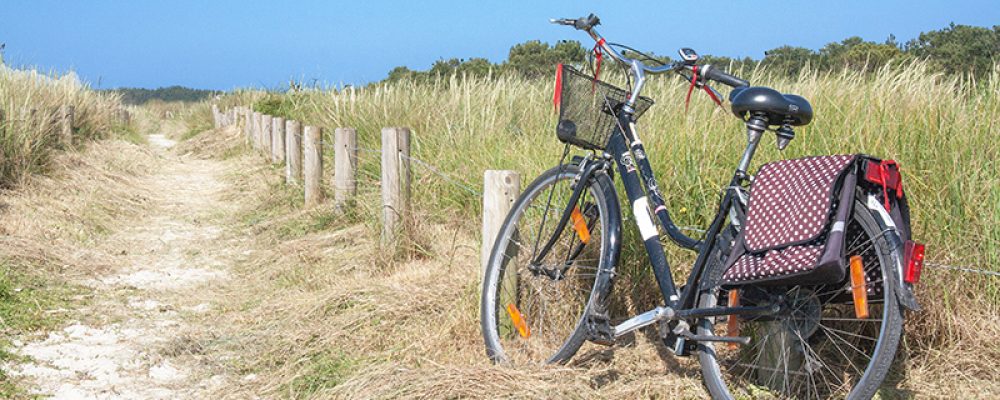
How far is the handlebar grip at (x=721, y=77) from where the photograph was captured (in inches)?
109

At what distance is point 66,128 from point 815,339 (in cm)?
978

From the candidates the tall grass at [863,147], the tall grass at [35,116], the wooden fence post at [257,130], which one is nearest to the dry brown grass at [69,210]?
the tall grass at [35,116]

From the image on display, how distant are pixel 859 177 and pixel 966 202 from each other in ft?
3.39

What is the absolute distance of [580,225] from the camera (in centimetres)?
330

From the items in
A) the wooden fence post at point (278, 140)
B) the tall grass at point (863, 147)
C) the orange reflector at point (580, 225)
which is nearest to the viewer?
the tall grass at point (863, 147)

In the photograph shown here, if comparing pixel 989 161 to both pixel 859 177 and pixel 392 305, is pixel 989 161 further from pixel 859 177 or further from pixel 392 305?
pixel 392 305

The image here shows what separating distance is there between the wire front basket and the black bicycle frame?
7 cm

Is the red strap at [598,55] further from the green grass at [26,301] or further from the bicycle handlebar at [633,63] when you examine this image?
the green grass at [26,301]

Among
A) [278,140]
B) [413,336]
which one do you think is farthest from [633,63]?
[278,140]

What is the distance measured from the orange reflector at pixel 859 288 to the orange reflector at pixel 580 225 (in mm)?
1181

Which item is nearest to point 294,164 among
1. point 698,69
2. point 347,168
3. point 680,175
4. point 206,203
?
point 206,203

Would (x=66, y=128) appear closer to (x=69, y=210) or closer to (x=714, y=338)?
(x=69, y=210)

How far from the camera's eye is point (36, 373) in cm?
360

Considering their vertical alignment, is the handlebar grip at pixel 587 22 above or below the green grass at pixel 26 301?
above
